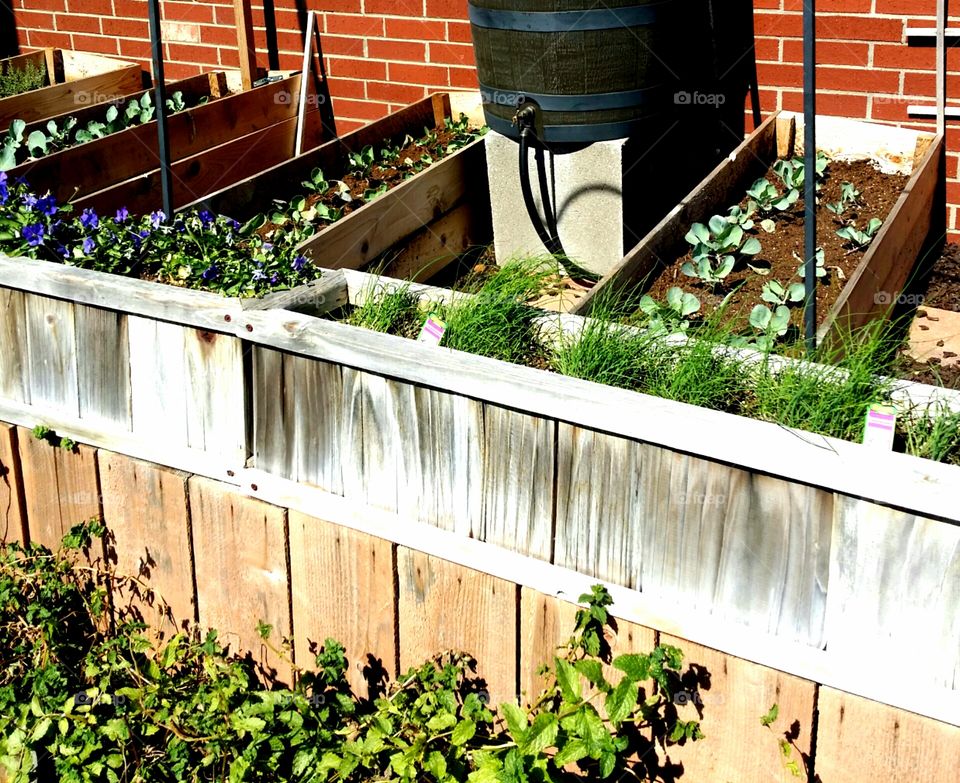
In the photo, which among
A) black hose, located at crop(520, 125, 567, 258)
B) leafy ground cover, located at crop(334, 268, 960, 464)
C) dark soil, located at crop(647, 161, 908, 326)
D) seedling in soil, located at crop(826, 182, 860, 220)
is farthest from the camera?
black hose, located at crop(520, 125, 567, 258)

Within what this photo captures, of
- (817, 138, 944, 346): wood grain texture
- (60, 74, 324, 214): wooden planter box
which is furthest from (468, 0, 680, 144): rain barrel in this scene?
(60, 74, 324, 214): wooden planter box

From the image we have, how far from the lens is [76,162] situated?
464 cm

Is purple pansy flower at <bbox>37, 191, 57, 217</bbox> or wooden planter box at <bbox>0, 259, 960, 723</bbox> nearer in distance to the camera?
wooden planter box at <bbox>0, 259, 960, 723</bbox>

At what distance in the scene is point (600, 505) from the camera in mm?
2406

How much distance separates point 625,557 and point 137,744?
4.28 feet

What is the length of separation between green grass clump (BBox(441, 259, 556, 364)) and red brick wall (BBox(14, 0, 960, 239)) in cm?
228

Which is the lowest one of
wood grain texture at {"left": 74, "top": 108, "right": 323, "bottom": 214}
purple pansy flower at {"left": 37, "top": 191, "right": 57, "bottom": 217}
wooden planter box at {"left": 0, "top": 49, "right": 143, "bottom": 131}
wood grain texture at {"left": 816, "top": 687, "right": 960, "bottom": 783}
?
wood grain texture at {"left": 816, "top": 687, "right": 960, "bottom": 783}

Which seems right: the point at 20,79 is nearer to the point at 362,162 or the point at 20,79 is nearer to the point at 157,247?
the point at 362,162

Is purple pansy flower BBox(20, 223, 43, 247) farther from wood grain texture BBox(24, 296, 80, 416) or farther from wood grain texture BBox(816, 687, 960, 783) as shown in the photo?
wood grain texture BBox(816, 687, 960, 783)

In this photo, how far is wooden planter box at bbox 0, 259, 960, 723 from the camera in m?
2.12

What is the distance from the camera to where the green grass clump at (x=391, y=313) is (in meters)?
2.82

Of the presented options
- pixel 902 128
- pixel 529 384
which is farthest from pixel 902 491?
pixel 902 128

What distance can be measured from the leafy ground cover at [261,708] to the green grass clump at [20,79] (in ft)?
11.7

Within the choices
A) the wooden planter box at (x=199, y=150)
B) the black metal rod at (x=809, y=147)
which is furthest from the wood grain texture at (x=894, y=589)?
the wooden planter box at (x=199, y=150)
